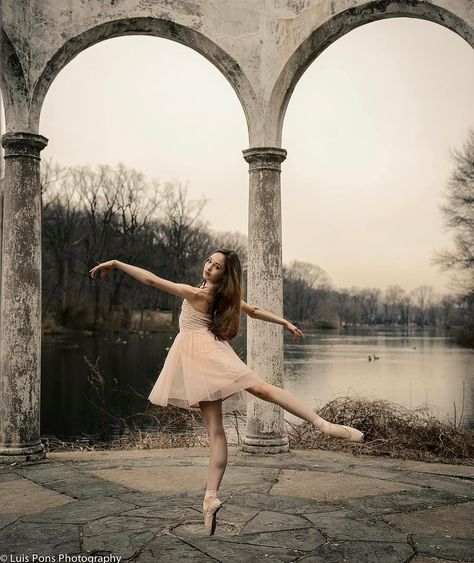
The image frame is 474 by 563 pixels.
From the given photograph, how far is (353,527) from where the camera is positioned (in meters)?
4.36

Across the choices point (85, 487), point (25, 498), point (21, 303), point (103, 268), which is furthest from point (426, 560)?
point (21, 303)

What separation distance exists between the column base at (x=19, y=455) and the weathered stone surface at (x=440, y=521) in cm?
360

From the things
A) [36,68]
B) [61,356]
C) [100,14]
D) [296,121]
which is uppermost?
[296,121]

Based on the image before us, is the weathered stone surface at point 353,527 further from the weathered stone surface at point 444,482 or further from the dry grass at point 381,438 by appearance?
the dry grass at point 381,438

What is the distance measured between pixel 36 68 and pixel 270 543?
517 centimetres

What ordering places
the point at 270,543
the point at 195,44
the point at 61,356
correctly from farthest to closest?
the point at 61,356 < the point at 195,44 < the point at 270,543

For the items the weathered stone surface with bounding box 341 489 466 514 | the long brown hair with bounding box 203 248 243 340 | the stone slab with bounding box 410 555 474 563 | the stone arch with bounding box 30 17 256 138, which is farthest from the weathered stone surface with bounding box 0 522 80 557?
the stone arch with bounding box 30 17 256 138

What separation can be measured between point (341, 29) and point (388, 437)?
4.79 m

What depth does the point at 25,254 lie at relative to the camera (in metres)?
6.85

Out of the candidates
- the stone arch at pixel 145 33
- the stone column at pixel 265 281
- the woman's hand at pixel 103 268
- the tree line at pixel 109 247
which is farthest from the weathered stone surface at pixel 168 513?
the tree line at pixel 109 247

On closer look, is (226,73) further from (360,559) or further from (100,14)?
(360,559)

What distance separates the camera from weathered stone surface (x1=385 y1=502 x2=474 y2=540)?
169 inches

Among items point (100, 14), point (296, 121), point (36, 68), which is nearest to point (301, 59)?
point (100, 14)

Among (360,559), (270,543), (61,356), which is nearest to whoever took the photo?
(360,559)
